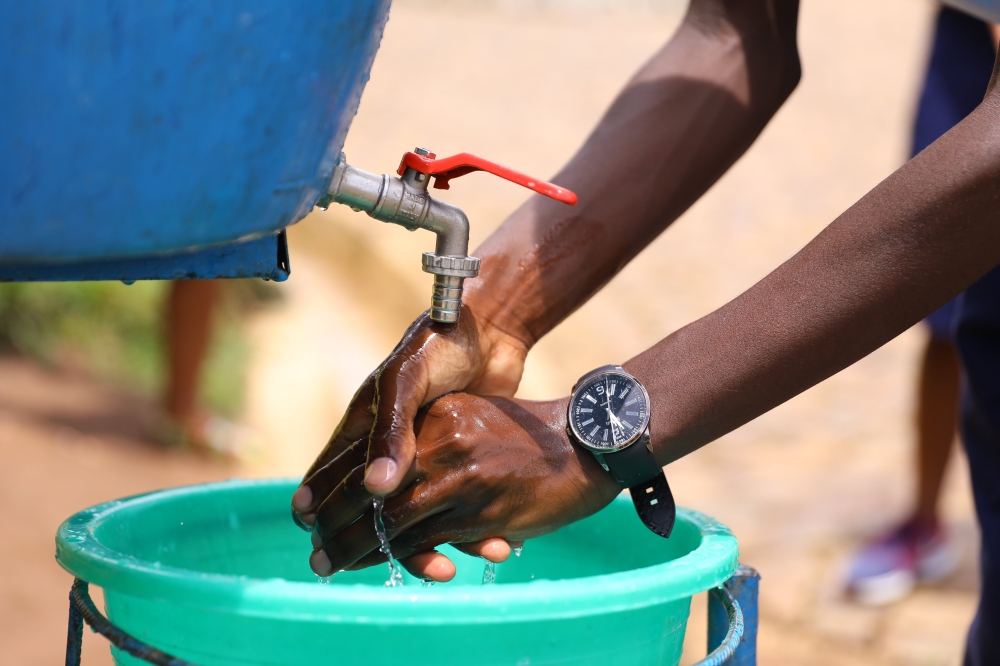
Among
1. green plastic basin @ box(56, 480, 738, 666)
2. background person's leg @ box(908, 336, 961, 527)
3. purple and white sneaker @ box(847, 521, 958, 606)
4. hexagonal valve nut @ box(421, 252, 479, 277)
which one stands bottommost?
purple and white sneaker @ box(847, 521, 958, 606)

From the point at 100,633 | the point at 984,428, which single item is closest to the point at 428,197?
the point at 100,633

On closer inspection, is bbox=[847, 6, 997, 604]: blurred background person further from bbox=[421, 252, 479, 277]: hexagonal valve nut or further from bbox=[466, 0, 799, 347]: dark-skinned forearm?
bbox=[421, 252, 479, 277]: hexagonal valve nut

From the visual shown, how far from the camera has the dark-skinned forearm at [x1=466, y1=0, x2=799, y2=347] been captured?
44.8 inches

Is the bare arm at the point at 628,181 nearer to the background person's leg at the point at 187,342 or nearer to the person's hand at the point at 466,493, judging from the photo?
the person's hand at the point at 466,493

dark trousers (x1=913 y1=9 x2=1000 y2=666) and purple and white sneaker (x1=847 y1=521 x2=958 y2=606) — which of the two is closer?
dark trousers (x1=913 y1=9 x2=1000 y2=666)

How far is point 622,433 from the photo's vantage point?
0.89m

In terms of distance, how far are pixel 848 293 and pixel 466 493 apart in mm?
349

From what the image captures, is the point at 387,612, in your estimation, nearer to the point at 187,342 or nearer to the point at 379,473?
the point at 379,473

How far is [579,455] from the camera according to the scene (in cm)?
92

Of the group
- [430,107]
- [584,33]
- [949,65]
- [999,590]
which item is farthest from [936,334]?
[584,33]

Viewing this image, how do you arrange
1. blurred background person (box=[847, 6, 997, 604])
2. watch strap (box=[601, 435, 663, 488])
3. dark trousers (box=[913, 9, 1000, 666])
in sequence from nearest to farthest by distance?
watch strap (box=[601, 435, 663, 488]) < dark trousers (box=[913, 9, 1000, 666]) < blurred background person (box=[847, 6, 997, 604])

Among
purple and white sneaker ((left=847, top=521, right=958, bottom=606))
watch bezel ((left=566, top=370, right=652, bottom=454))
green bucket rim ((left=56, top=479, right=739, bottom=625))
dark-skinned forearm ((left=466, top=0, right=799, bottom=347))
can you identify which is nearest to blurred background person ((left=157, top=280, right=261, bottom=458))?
purple and white sneaker ((left=847, top=521, right=958, bottom=606))

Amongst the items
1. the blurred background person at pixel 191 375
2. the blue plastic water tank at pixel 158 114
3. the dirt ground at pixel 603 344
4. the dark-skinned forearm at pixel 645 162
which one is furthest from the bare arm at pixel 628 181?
the blurred background person at pixel 191 375

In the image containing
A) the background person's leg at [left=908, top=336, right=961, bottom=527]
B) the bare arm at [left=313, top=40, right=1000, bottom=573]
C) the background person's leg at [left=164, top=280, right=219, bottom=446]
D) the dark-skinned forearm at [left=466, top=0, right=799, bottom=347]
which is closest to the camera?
the bare arm at [left=313, top=40, right=1000, bottom=573]
